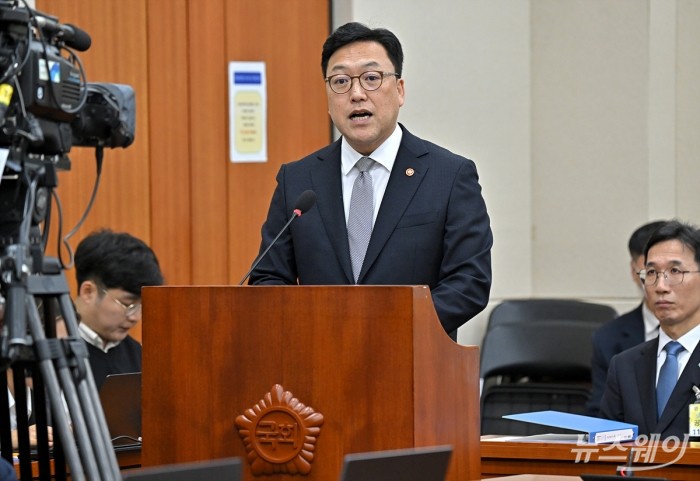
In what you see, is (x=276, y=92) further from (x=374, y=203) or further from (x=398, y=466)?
(x=398, y=466)

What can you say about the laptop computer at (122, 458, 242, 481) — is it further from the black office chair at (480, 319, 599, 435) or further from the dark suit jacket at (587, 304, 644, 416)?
the black office chair at (480, 319, 599, 435)

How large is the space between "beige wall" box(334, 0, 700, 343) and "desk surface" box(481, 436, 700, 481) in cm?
274

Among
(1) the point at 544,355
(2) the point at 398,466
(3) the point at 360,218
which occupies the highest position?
(3) the point at 360,218

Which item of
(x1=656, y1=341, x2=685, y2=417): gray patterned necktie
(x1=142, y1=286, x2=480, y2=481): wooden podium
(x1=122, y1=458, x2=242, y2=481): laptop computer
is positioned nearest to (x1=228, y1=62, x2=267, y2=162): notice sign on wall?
(x1=656, y1=341, x2=685, y2=417): gray patterned necktie

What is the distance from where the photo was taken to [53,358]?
7.80ft

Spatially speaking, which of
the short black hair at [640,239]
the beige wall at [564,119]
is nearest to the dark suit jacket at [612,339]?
the short black hair at [640,239]

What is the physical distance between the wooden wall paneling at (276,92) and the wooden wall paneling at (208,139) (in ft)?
0.18

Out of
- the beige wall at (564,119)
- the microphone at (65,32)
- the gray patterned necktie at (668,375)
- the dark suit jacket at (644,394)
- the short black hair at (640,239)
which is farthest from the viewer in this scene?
the beige wall at (564,119)

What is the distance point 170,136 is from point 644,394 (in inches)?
96.6

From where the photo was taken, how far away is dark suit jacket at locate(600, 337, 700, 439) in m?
4.06

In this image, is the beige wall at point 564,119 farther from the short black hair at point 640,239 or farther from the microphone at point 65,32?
the microphone at point 65,32

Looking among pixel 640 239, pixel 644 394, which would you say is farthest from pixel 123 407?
pixel 640 239

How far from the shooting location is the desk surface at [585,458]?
11.1ft

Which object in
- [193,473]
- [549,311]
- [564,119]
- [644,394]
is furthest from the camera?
[564,119]
